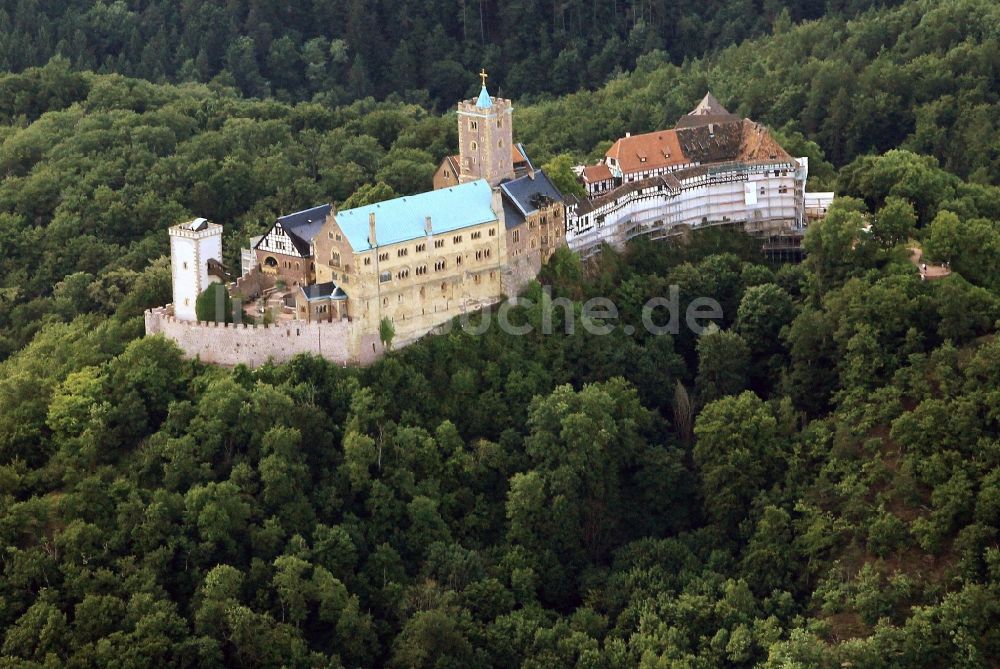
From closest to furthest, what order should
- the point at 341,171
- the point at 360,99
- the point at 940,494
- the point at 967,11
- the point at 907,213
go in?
the point at 940,494 < the point at 907,213 < the point at 341,171 < the point at 967,11 < the point at 360,99

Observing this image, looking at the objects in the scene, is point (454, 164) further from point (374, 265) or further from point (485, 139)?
point (374, 265)

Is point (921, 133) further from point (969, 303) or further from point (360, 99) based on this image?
point (360, 99)

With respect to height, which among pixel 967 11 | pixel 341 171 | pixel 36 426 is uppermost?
pixel 967 11

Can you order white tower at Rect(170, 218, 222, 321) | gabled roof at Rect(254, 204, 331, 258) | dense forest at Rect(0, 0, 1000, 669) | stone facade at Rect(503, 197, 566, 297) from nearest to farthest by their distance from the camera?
dense forest at Rect(0, 0, 1000, 669) → white tower at Rect(170, 218, 222, 321) → gabled roof at Rect(254, 204, 331, 258) → stone facade at Rect(503, 197, 566, 297)

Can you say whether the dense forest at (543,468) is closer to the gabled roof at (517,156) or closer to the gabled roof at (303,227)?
the gabled roof at (517,156)

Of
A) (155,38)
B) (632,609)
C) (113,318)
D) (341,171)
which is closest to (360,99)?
(155,38)

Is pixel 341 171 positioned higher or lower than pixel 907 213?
higher

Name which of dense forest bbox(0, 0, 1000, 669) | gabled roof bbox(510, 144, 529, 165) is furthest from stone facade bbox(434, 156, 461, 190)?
dense forest bbox(0, 0, 1000, 669)

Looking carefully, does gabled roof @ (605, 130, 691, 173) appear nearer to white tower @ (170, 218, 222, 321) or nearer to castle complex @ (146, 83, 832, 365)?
castle complex @ (146, 83, 832, 365)
